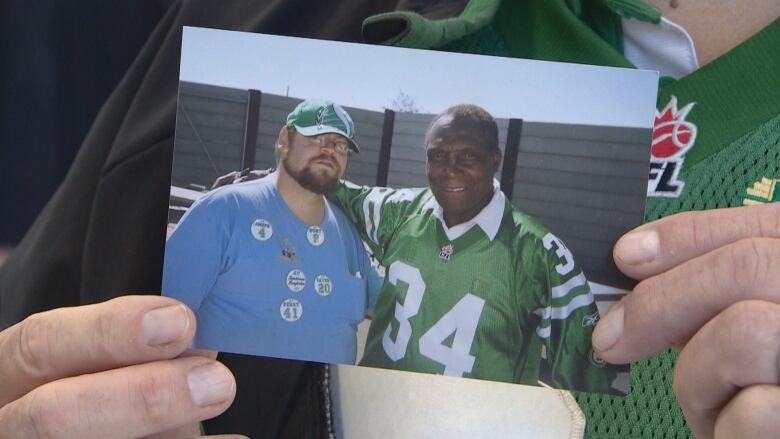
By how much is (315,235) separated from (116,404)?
0.20 m

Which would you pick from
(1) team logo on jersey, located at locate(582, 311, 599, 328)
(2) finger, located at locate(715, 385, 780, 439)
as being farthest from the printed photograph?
(2) finger, located at locate(715, 385, 780, 439)

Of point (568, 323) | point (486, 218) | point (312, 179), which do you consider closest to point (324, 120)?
point (312, 179)

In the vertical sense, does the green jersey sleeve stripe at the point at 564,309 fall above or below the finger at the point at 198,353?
above

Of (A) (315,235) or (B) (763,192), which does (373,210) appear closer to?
(A) (315,235)

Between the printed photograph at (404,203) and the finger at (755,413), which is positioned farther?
the printed photograph at (404,203)

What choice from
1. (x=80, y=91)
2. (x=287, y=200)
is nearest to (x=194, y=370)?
(x=287, y=200)

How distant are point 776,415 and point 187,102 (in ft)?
1.63

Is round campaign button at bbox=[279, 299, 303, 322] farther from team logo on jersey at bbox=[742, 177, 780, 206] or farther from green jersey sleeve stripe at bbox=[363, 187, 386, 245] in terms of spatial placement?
team logo on jersey at bbox=[742, 177, 780, 206]

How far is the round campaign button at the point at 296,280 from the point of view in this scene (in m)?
0.59

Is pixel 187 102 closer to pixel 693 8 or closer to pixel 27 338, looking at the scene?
pixel 27 338

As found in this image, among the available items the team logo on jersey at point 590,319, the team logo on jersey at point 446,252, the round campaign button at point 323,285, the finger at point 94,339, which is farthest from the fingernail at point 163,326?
the team logo on jersey at point 590,319

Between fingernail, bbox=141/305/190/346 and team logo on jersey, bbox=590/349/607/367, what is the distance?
0.33 meters

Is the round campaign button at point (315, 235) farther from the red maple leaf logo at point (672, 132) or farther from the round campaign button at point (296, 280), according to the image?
the red maple leaf logo at point (672, 132)

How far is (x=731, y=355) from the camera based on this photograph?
0.47m
